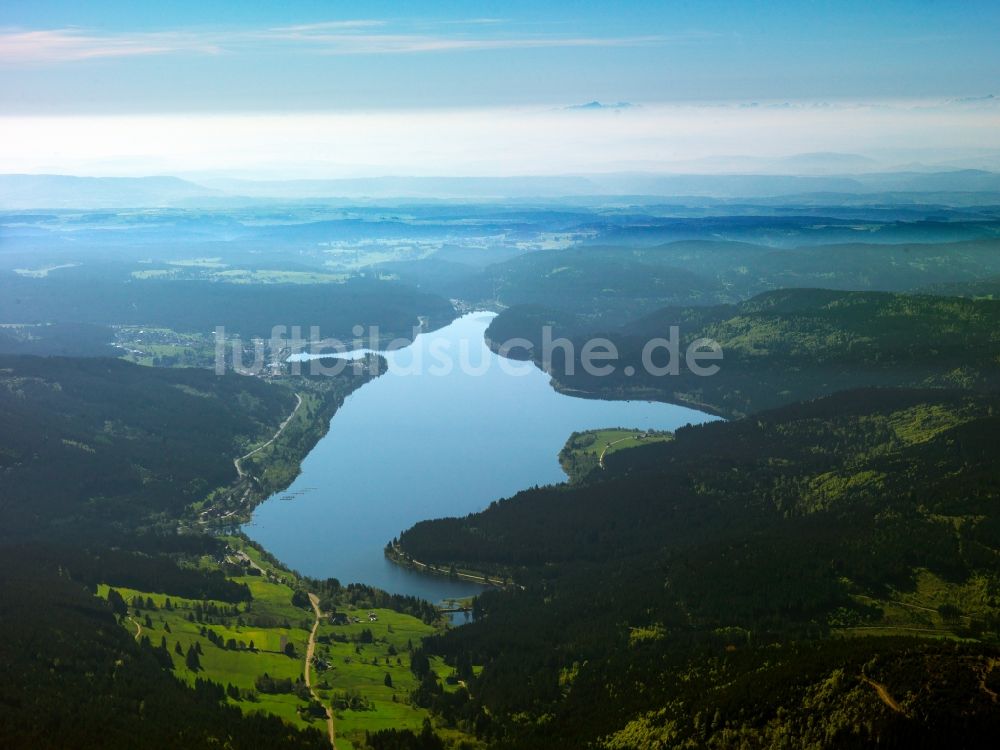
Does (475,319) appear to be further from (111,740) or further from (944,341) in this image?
(111,740)

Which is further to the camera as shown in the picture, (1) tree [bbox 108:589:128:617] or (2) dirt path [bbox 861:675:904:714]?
(1) tree [bbox 108:589:128:617]

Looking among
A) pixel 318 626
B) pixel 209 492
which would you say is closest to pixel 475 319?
pixel 209 492

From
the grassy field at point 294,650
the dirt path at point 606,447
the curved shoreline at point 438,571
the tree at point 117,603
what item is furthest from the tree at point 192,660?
the dirt path at point 606,447

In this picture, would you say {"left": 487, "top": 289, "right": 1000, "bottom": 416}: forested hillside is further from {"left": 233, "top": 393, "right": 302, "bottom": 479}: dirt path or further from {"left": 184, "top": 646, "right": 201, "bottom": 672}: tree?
{"left": 184, "top": 646, "right": 201, "bottom": 672}: tree

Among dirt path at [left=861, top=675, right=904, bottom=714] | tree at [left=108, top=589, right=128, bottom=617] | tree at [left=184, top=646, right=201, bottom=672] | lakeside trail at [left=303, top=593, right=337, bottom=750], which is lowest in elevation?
lakeside trail at [left=303, top=593, right=337, bottom=750]

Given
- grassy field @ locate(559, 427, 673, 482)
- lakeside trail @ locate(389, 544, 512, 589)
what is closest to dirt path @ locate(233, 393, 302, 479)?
lakeside trail @ locate(389, 544, 512, 589)

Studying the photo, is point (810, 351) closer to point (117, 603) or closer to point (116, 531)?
point (116, 531)
